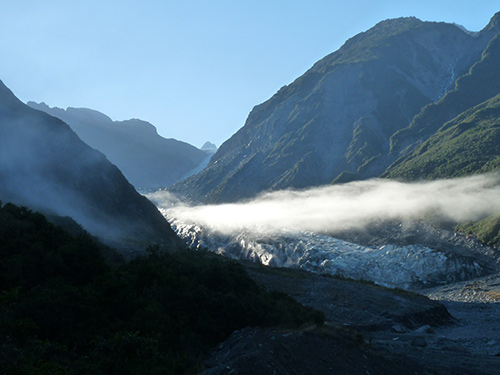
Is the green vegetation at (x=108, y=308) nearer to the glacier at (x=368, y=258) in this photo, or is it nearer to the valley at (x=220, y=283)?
the valley at (x=220, y=283)

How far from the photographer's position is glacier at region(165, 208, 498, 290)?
341ft

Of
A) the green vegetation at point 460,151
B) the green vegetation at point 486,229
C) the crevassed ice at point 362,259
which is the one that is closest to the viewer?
the crevassed ice at point 362,259

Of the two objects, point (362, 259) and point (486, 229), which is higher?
point (486, 229)

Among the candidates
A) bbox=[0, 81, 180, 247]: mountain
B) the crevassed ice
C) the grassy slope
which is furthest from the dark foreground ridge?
the grassy slope

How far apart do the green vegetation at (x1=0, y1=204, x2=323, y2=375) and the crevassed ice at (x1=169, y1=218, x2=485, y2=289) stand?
2773 inches

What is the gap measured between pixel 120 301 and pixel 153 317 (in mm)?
1984

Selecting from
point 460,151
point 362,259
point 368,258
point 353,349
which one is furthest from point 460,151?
point 353,349

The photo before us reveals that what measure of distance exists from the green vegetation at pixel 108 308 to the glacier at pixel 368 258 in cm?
7562

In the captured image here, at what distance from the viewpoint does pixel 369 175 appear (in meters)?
193

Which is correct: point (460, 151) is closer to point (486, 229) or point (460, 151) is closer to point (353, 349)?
point (486, 229)

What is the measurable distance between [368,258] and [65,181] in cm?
6948

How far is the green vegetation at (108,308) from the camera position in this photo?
16.3 m

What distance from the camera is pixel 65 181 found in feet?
230

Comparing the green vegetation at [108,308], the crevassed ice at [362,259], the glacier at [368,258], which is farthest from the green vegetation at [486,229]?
the green vegetation at [108,308]
